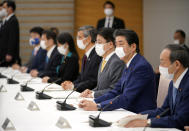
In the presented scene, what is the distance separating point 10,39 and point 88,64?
3.25m

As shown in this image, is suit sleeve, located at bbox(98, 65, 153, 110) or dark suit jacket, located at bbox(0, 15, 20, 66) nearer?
suit sleeve, located at bbox(98, 65, 153, 110)

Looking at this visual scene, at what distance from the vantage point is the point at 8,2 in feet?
24.6

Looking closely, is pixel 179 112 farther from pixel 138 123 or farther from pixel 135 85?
pixel 135 85

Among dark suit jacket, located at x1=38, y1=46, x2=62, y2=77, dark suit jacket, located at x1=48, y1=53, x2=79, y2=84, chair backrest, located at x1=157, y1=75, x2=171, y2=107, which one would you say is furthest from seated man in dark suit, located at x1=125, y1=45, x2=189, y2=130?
dark suit jacket, located at x1=38, y1=46, x2=62, y2=77

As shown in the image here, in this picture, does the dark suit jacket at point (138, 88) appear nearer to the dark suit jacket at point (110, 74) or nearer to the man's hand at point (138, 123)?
the dark suit jacket at point (110, 74)

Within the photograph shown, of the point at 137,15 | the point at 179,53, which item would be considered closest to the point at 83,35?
the point at 179,53

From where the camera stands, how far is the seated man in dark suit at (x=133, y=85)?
2.99 m

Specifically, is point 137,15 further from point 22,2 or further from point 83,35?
point 83,35

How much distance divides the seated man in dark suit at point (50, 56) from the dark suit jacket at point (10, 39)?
1.18 metres

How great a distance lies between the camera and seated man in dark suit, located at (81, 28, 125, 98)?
3620mm

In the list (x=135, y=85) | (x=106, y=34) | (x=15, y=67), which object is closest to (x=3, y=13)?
(x=15, y=67)

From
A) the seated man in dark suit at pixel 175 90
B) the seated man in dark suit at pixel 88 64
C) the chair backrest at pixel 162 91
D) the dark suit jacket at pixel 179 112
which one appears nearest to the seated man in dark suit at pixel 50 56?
the seated man in dark suit at pixel 88 64

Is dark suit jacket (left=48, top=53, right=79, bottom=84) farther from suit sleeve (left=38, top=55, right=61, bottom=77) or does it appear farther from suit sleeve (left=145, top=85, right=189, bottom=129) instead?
suit sleeve (left=145, top=85, right=189, bottom=129)

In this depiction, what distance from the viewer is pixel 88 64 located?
4.46 m
